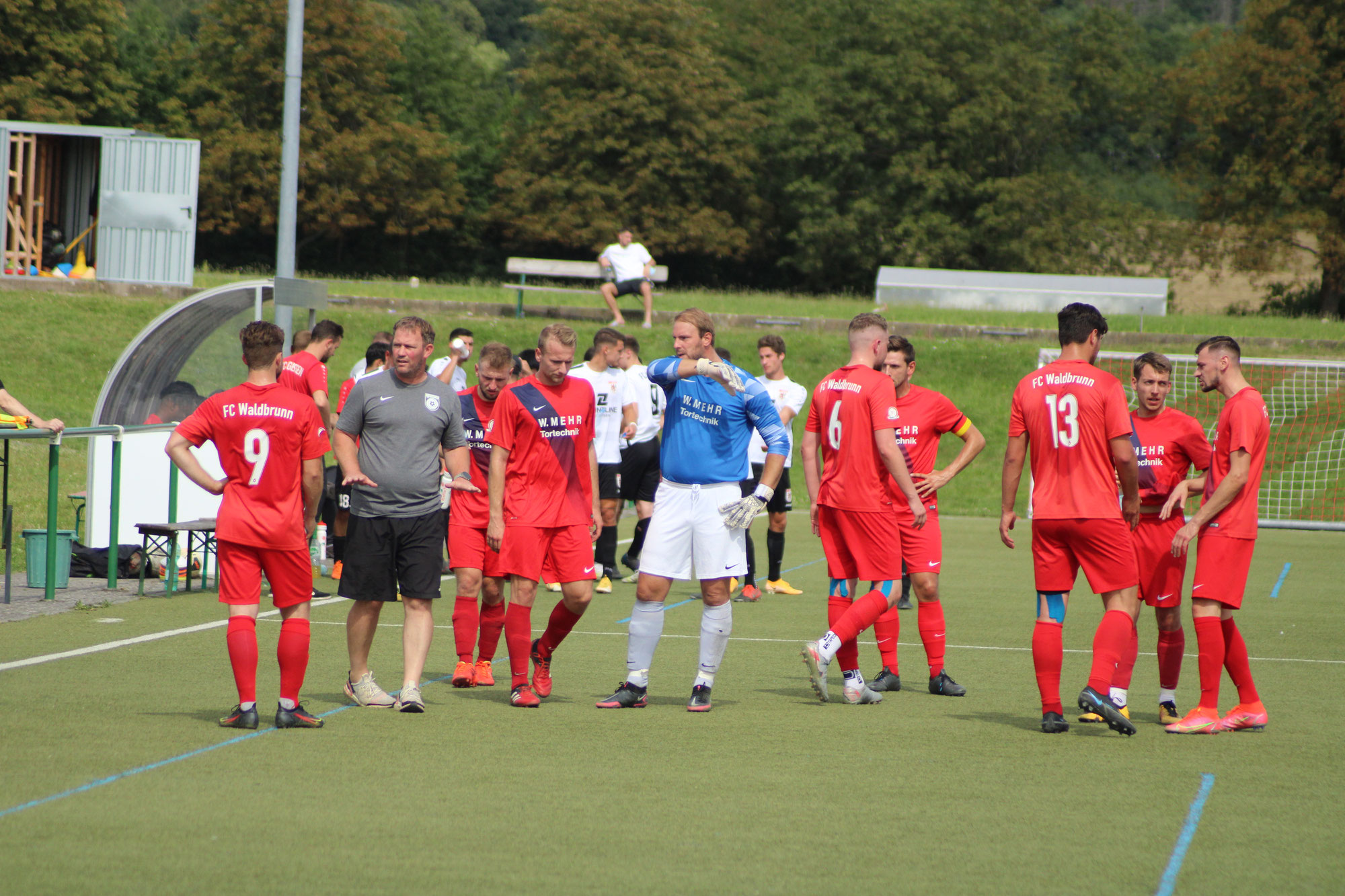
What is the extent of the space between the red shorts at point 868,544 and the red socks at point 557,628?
1399 mm

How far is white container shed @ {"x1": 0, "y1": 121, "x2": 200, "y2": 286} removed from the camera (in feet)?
82.2

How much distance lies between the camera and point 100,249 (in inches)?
1010

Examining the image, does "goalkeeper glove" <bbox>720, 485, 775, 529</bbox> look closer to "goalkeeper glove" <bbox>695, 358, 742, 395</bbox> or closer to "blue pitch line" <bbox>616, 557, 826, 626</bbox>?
"goalkeeper glove" <bbox>695, 358, 742, 395</bbox>

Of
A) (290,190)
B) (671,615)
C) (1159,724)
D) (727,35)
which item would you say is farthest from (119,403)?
(727,35)

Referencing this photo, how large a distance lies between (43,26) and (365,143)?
9.85 meters

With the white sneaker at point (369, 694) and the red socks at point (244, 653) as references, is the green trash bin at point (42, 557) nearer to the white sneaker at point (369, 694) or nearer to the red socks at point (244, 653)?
the white sneaker at point (369, 694)

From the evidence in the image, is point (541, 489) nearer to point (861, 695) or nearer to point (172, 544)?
point (861, 695)

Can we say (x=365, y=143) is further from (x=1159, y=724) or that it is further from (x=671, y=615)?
(x=1159, y=724)

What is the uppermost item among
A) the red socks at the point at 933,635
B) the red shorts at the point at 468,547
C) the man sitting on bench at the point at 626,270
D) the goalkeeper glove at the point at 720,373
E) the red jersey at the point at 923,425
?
the man sitting on bench at the point at 626,270

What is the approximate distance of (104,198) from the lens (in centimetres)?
2516

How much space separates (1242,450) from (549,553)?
3.47m

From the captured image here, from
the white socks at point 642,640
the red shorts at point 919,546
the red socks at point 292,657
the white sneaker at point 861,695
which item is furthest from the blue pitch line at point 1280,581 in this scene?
the red socks at point 292,657

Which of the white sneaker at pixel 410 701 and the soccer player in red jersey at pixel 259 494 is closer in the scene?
the soccer player in red jersey at pixel 259 494

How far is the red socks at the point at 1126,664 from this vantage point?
672 cm
